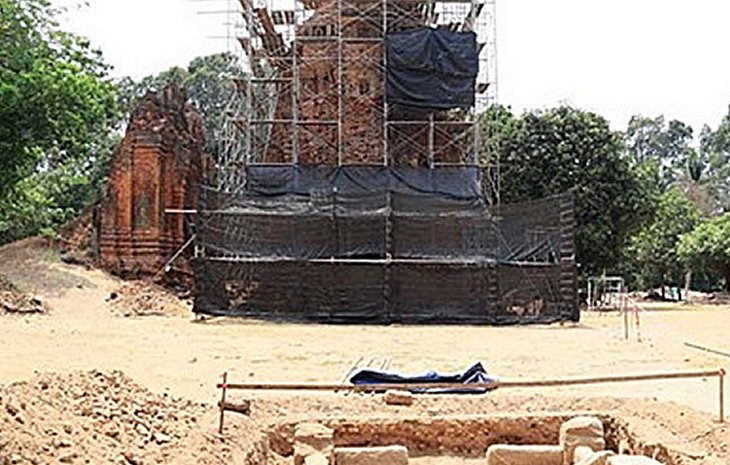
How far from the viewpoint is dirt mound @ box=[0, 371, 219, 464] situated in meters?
6.80

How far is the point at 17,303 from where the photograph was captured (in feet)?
76.4

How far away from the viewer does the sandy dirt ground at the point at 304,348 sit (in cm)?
1266

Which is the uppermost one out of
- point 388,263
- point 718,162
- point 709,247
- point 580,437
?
point 718,162

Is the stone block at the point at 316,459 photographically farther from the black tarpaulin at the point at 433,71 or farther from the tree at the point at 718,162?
the tree at the point at 718,162

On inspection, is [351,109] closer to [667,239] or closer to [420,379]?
[420,379]

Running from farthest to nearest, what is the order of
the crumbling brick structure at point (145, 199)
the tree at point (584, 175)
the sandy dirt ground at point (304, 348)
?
the tree at point (584, 175), the crumbling brick structure at point (145, 199), the sandy dirt ground at point (304, 348)

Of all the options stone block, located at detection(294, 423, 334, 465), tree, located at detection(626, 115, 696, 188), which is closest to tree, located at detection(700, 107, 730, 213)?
tree, located at detection(626, 115, 696, 188)

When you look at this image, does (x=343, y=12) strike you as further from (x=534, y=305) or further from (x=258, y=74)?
(x=534, y=305)

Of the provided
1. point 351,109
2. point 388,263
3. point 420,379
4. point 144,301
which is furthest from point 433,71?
point 420,379

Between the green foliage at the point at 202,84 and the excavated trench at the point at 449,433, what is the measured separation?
48129mm

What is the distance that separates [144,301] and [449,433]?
56.6ft

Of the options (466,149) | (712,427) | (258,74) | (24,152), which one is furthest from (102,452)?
(258,74)

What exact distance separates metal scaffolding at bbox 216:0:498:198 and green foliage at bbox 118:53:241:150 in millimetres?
24343

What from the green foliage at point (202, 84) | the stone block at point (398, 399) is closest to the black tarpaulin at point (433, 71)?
the stone block at point (398, 399)
